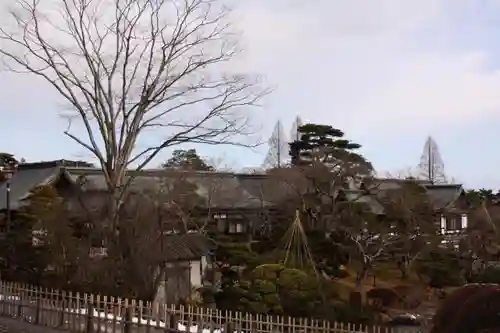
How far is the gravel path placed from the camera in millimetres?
11938

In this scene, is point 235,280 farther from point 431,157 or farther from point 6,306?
point 431,157

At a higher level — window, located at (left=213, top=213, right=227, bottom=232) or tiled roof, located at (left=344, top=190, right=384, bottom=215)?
tiled roof, located at (left=344, top=190, right=384, bottom=215)

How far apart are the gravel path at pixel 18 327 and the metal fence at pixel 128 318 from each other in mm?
103

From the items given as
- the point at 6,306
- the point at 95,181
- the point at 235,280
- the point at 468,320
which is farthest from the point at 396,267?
the point at 468,320

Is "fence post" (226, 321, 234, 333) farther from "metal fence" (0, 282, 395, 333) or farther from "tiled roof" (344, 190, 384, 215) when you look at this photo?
"tiled roof" (344, 190, 384, 215)

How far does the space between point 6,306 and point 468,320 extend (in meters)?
9.69

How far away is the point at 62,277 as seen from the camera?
626 inches

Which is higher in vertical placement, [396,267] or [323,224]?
[323,224]

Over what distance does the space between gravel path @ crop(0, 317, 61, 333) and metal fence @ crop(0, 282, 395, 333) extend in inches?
4.1

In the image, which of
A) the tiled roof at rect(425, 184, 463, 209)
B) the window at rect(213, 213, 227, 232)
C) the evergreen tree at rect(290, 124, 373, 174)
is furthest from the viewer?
the tiled roof at rect(425, 184, 463, 209)

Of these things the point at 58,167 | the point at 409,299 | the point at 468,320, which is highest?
the point at 58,167

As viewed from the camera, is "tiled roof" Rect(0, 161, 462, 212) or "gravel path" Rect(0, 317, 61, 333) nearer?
"gravel path" Rect(0, 317, 61, 333)

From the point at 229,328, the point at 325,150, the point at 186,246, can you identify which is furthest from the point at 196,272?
the point at 229,328

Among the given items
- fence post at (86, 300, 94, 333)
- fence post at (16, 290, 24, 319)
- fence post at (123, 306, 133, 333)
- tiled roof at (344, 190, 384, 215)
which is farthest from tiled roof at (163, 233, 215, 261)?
tiled roof at (344, 190, 384, 215)
